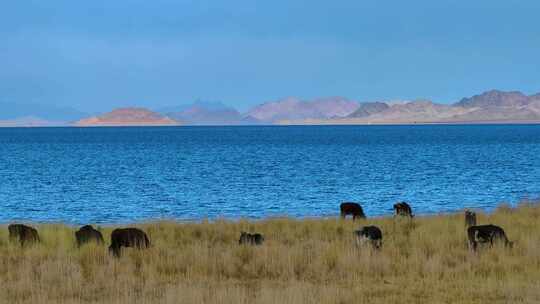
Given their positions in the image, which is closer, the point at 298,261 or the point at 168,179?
the point at 298,261

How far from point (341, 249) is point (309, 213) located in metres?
20.0

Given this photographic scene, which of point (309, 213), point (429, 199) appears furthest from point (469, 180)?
point (309, 213)

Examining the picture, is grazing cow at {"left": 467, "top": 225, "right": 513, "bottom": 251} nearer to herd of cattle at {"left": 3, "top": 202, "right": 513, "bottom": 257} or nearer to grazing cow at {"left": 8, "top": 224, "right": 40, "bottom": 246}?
herd of cattle at {"left": 3, "top": 202, "right": 513, "bottom": 257}

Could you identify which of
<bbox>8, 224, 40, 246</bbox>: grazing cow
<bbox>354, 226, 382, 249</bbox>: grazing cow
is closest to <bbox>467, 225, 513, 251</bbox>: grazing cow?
<bbox>354, 226, 382, 249</bbox>: grazing cow

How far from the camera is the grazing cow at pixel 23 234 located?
1691 centimetres

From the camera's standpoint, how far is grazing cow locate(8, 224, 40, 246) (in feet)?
55.5

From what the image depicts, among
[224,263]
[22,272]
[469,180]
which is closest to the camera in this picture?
[22,272]

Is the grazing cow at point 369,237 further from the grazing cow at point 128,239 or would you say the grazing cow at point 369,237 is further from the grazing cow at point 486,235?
the grazing cow at point 128,239

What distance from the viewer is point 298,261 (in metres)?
14.2

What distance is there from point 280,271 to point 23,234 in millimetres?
7100

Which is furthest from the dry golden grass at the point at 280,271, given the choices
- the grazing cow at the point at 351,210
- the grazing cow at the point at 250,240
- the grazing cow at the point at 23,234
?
the grazing cow at the point at 351,210

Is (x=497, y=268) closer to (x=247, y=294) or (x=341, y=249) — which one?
(x=341, y=249)

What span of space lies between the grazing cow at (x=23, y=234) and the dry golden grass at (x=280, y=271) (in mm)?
305

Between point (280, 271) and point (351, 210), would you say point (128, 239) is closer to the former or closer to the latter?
point (280, 271)
